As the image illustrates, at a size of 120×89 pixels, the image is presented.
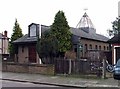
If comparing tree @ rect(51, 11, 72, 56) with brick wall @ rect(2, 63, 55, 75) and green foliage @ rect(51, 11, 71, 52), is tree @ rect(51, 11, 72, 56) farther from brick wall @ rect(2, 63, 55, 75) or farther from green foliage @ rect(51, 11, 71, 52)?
brick wall @ rect(2, 63, 55, 75)

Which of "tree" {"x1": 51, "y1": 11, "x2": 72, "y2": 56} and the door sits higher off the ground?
"tree" {"x1": 51, "y1": 11, "x2": 72, "y2": 56}

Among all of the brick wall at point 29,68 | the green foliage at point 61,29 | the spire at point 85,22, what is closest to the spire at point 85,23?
the spire at point 85,22

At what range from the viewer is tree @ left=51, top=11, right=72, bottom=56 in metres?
31.7

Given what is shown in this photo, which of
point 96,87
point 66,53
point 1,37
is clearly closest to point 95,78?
point 96,87

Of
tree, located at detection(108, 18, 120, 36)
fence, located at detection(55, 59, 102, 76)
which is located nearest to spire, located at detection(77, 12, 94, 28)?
tree, located at detection(108, 18, 120, 36)

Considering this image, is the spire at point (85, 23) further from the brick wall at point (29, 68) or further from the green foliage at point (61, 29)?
the brick wall at point (29, 68)

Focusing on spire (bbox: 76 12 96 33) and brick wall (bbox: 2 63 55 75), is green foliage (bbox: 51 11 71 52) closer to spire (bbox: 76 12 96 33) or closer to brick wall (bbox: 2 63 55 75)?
brick wall (bbox: 2 63 55 75)

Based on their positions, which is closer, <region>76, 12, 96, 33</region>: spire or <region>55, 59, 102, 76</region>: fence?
<region>55, 59, 102, 76</region>: fence

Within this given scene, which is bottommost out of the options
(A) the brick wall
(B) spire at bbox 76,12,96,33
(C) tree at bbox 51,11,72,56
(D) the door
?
(A) the brick wall

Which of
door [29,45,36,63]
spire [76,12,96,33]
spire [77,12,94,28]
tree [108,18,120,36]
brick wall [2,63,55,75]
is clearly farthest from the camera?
spire [77,12,94,28]

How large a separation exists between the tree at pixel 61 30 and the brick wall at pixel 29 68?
232 inches

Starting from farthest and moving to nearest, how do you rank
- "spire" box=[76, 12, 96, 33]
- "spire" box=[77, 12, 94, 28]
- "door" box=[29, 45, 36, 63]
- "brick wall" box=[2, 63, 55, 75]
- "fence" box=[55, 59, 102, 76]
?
1. "spire" box=[77, 12, 94, 28]
2. "spire" box=[76, 12, 96, 33]
3. "door" box=[29, 45, 36, 63]
4. "brick wall" box=[2, 63, 55, 75]
5. "fence" box=[55, 59, 102, 76]

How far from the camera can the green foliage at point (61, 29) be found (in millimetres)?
31688

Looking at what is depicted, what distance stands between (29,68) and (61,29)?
747cm
